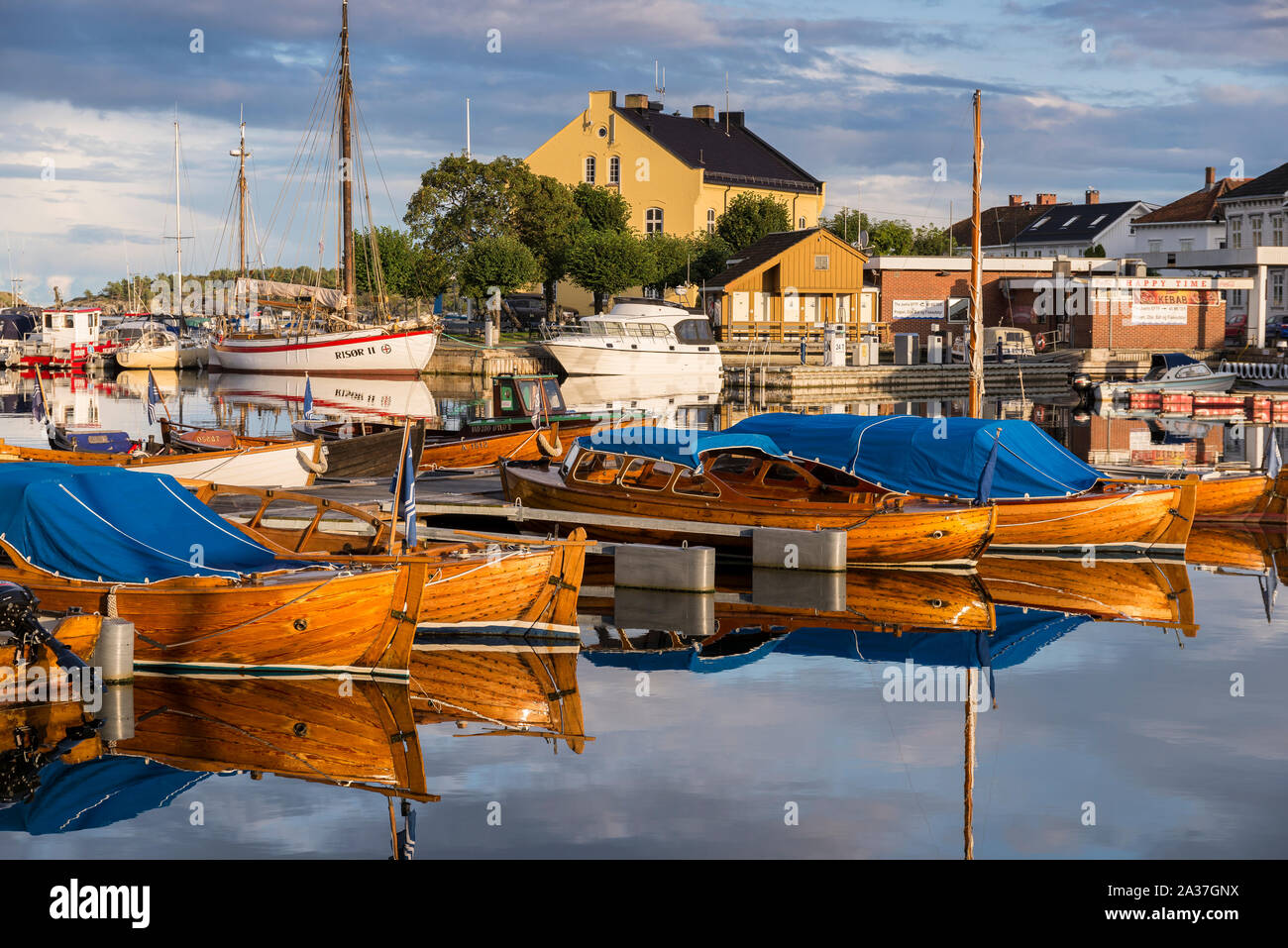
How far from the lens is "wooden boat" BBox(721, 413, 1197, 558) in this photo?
2348 centimetres

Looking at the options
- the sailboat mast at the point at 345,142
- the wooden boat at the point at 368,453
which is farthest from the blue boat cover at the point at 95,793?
the sailboat mast at the point at 345,142

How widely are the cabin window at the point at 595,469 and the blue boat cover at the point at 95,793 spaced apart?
1161 centimetres

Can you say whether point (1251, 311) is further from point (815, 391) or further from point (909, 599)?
point (909, 599)

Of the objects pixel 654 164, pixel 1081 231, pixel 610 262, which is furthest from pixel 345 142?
pixel 1081 231

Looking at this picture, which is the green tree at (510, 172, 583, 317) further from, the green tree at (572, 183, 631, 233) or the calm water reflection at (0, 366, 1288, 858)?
the calm water reflection at (0, 366, 1288, 858)

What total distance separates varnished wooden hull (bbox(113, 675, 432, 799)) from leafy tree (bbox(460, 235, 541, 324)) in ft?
209

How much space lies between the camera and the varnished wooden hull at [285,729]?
41.2 feet

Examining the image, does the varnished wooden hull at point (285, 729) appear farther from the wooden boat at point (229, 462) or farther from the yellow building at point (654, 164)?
the yellow building at point (654, 164)

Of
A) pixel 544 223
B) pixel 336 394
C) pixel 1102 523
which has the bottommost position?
pixel 1102 523

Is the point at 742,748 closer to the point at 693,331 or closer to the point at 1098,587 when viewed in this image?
the point at 1098,587

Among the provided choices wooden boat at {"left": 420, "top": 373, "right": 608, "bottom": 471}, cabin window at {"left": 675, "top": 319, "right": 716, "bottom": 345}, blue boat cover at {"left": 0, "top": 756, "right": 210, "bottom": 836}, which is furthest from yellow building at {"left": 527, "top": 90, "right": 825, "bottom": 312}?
blue boat cover at {"left": 0, "top": 756, "right": 210, "bottom": 836}

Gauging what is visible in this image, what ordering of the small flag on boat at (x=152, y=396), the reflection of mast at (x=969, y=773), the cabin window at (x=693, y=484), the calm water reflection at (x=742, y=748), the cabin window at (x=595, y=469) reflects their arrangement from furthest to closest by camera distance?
the small flag on boat at (x=152, y=396), the cabin window at (x=595, y=469), the cabin window at (x=693, y=484), the calm water reflection at (x=742, y=748), the reflection of mast at (x=969, y=773)

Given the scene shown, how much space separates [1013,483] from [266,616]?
1411cm

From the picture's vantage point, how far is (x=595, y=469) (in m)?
23.9
